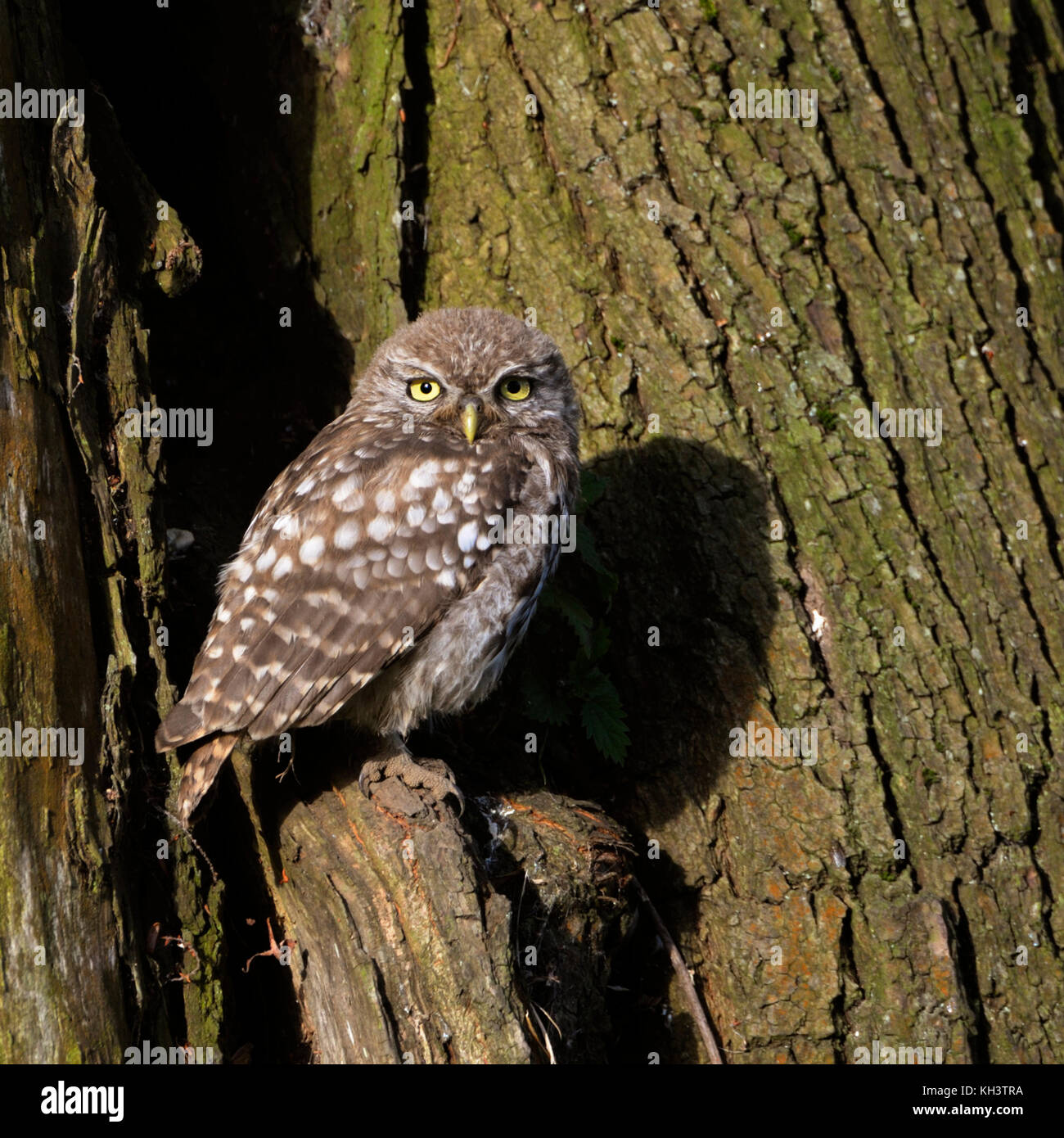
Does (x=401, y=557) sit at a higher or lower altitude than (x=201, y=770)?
higher

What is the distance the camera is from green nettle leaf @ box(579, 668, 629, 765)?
3.56 metres

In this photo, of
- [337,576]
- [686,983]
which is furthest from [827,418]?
[686,983]

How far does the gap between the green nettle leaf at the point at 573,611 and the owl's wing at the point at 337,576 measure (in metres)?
0.31

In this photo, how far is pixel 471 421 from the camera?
144 inches

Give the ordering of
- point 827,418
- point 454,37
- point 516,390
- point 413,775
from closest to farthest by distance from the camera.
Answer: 1. point 413,775
2. point 827,418
3. point 516,390
4. point 454,37

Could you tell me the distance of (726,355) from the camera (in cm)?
375

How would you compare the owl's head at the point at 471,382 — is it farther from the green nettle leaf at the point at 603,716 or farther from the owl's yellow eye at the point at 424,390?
the green nettle leaf at the point at 603,716

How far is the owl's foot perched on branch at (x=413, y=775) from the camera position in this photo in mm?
3291

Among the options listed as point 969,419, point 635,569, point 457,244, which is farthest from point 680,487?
point 457,244

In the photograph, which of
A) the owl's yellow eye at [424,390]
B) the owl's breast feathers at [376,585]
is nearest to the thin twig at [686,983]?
the owl's breast feathers at [376,585]

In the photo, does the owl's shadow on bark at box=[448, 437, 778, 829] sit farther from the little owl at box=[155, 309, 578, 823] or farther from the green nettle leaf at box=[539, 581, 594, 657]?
the little owl at box=[155, 309, 578, 823]

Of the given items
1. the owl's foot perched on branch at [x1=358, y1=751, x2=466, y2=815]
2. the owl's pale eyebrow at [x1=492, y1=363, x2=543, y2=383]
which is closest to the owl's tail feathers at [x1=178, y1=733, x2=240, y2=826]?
the owl's foot perched on branch at [x1=358, y1=751, x2=466, y2=815]

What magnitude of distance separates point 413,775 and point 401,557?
0.70 m

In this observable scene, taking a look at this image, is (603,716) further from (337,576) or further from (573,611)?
(337,576)
